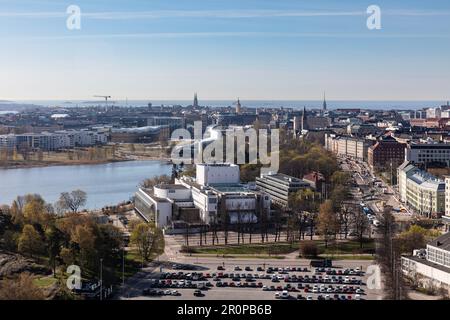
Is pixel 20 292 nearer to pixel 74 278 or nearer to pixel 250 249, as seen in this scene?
pixel 74 278

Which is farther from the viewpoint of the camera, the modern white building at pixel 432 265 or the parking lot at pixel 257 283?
the modern white building at pixel 432 265

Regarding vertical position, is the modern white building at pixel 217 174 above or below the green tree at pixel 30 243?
above

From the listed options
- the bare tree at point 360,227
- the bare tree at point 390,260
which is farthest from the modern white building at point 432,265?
the bare tree at point 360,227

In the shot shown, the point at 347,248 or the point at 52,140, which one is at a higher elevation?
the point at 52,140

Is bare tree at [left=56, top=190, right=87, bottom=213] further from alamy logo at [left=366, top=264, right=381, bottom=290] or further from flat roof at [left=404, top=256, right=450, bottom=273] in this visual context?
flat roof at [left=404, top=256, right=450, bottom=273]

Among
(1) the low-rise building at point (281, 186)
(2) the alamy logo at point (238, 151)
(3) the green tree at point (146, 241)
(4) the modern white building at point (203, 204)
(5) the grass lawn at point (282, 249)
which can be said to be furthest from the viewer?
(2) the alamy logo at point (238, 151)

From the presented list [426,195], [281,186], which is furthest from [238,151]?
[426,195]

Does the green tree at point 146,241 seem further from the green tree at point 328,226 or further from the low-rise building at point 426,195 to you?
the low-rise building at point 426,195
